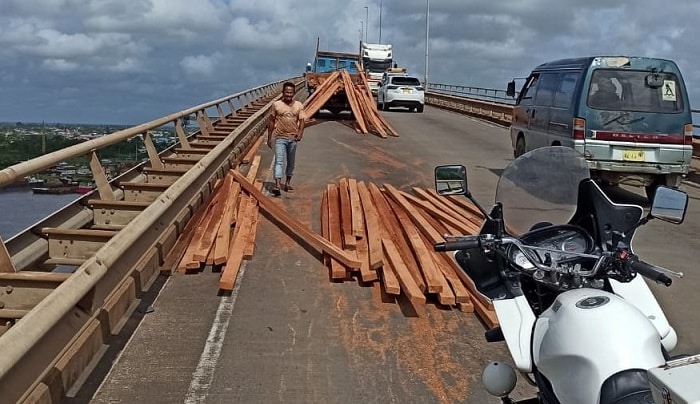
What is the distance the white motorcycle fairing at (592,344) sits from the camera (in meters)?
2.46

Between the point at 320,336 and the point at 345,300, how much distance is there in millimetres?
928

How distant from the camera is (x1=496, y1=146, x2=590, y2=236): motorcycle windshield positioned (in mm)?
3770

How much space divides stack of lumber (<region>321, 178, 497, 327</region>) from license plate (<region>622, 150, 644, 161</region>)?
10.5ft

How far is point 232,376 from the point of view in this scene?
16.4ft

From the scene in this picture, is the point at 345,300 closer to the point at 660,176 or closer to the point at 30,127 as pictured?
the point at 30,127

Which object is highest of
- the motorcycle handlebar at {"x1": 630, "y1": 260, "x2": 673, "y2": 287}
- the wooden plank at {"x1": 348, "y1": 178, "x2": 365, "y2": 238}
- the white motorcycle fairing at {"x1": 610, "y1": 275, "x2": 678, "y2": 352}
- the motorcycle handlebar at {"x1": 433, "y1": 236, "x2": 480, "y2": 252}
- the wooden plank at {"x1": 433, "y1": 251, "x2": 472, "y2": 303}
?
the motorcycle handlebar at {"x1": 433, "y1": 236, "x2": 480, "y2": 252}

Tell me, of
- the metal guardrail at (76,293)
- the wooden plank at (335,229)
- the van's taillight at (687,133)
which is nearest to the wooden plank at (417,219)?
the wooden plank at (335,229)

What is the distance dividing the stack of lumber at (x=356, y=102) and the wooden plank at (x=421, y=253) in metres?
13.5

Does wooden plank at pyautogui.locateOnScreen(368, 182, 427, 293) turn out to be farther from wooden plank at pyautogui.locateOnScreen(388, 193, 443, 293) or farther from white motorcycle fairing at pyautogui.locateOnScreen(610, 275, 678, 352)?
white motorcycle fairing at pyautogui.locateOnScreen(610, 275, 678, 352)

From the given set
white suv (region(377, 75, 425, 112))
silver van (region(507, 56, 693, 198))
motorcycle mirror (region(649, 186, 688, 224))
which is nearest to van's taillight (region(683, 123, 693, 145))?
silver van (region(507, 56, 693, 198))

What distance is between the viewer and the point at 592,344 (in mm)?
2512

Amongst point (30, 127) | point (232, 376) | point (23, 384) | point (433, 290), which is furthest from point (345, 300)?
point (23, 384)

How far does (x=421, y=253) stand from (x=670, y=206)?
13.7 feet

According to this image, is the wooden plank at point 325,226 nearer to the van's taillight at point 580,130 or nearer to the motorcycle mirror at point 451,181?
the motorcycle mirror at point 451,181
